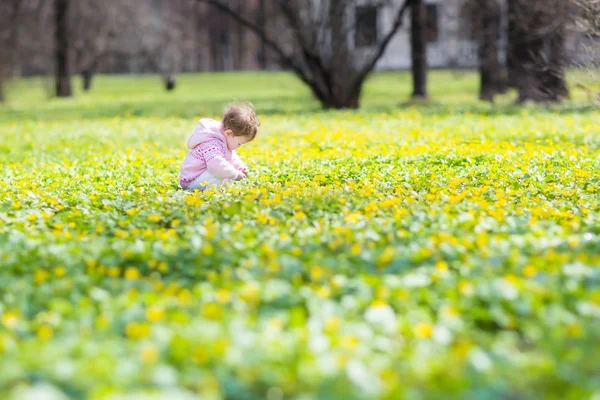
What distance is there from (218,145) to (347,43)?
1331cm

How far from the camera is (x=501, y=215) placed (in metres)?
6.05

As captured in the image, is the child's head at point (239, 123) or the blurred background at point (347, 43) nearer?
the child's head at point (239, 123)

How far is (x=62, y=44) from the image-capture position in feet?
103

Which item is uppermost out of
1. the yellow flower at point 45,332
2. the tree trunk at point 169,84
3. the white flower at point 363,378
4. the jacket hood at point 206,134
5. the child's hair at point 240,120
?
the tree trunk at point 169,84

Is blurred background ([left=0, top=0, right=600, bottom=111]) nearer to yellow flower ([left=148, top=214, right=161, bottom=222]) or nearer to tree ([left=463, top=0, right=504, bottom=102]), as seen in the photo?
tree ([left=463, top=0, right=504, bottom=102])

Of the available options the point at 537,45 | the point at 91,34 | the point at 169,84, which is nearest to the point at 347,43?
the point at 537,45

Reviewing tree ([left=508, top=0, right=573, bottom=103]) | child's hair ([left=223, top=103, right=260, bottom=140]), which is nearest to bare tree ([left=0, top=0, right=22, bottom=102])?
tree ([left=508, top=0, right=573, bottom=103])

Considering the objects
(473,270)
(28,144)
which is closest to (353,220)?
(473,270)

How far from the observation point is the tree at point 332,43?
2055cm

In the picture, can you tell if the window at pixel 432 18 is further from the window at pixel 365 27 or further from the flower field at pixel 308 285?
the flower field at pixel 308 285

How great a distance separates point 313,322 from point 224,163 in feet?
14.4

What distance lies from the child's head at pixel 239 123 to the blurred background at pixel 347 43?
6.06 metres

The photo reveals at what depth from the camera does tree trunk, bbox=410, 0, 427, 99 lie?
23.3 metres

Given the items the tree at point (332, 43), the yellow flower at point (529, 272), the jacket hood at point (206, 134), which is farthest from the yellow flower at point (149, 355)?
the tree at point (332, 43)
